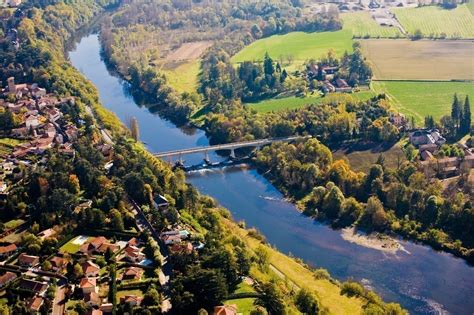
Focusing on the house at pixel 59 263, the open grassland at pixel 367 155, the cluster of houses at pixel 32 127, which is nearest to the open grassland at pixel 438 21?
the open grassland at pixel 367 155

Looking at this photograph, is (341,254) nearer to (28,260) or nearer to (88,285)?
(88,285)

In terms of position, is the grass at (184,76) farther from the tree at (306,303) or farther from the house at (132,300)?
the house at (132,300)

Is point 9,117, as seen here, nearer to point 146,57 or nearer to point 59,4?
point 146,57

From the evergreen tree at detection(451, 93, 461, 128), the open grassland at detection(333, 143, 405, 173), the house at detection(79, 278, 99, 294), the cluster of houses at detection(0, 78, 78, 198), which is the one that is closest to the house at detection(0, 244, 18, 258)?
the house at detection(79, 278, 99, 294)

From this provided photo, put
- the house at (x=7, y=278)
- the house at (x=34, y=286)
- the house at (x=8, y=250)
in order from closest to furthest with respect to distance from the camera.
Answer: the house at (x=34, y=286) → the house at (x=7, y=278) → the house at (x=8, y=250)

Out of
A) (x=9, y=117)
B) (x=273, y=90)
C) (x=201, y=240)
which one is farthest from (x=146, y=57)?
(x=201, y=240)

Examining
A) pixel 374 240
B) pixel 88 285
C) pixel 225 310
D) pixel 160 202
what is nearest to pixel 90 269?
pixel 88 285
